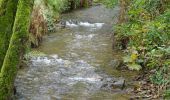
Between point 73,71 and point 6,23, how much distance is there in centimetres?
323

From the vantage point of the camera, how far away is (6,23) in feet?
23.4

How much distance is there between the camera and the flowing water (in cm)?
809

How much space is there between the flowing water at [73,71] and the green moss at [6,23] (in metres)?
1.21

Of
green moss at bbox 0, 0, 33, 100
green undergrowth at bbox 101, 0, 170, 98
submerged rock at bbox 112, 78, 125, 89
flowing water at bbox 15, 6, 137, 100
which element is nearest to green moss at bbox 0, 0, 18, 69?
green moss at bbox 0, 0, 33, 100

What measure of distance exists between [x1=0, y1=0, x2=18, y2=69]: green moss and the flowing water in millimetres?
1207

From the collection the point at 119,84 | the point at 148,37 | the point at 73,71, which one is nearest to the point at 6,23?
the point at 119,84

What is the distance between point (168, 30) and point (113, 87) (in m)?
1.76

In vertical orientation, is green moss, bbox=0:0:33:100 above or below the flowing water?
above

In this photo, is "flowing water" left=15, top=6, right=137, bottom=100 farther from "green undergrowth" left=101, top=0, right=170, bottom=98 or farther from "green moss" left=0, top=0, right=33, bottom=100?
"green moss" left=0, top=0, right=33, bottom=100

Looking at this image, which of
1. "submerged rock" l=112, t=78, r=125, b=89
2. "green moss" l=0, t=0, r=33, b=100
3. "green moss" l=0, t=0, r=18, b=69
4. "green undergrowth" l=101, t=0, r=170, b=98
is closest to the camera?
"green moss" l=0, t=0, r=33, b=100

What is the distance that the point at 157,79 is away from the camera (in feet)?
24.7

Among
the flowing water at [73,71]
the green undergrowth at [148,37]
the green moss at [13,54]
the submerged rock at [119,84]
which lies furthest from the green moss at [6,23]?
the green undergrowth at [148,37]

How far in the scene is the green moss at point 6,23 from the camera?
23.1 feet

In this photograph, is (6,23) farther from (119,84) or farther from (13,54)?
(119,84)
